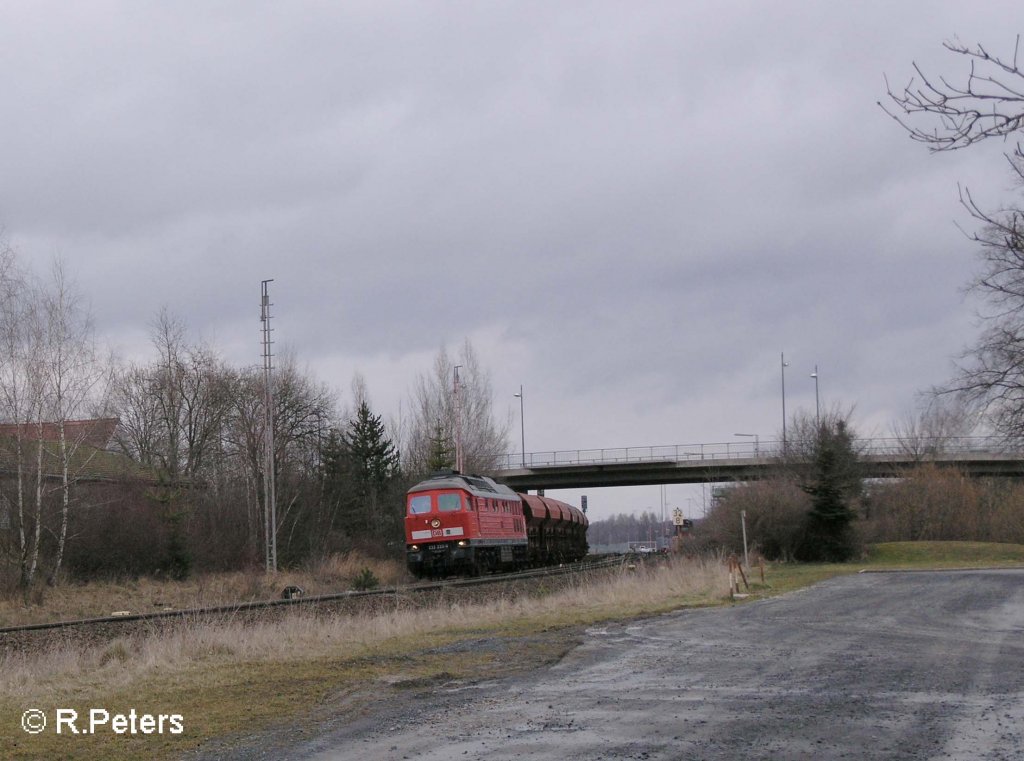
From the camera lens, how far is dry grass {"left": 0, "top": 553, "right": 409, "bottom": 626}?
2845cm

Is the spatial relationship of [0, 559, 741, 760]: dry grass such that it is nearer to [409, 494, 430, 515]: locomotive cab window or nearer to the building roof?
[409, 494, 430, 515]: locomotive cab window

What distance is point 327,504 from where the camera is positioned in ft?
180

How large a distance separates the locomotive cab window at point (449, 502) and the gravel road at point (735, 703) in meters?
19.2

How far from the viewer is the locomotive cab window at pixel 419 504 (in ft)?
118

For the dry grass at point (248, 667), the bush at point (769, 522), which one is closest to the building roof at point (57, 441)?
the dry grass at point (248, 667)

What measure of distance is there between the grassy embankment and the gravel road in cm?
91

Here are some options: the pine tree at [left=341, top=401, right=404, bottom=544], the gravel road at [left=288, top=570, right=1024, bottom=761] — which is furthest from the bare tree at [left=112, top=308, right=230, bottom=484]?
the gravel road at [left=288, top=570, right=1024, bottom=761]

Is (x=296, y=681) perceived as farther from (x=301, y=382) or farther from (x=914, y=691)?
(x=301, y=382)

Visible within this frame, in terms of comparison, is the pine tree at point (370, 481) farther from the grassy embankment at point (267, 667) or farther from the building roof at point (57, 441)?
the grassy embankment at point (267, 667)

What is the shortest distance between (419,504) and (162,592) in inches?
351

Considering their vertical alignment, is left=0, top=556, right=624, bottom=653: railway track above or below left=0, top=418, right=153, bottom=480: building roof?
below

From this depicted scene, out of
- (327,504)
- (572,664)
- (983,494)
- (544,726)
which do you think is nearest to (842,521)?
(983,494)

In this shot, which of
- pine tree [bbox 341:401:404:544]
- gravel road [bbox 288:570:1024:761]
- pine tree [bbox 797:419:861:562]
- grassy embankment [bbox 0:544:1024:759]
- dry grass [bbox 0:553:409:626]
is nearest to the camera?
gravel road [bbox 288:570:1024:761]

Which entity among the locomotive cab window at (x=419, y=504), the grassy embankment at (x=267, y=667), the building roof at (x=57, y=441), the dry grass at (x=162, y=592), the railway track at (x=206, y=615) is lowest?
the dry grass at (x=162, y=592)
